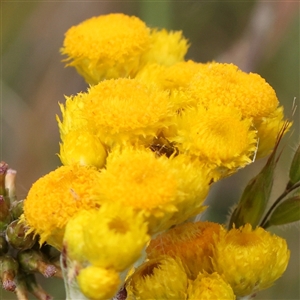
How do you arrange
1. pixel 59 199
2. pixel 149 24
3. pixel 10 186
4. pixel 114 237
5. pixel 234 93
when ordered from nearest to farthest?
pixel 114 237 → pixel 59 199 → pixel 234 93 → pixel 10 186 → pixel 149 24

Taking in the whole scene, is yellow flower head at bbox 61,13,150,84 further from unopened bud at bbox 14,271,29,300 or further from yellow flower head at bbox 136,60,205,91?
unopened bud at bbox 14,271,29,300

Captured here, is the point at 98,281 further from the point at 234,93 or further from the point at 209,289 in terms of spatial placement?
the point at 234,93

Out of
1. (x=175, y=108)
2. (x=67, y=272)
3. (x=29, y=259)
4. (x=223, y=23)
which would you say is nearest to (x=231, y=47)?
(x=223, y=23)

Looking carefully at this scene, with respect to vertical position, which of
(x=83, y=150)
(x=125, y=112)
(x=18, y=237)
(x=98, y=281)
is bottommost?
(x=18, y=237)

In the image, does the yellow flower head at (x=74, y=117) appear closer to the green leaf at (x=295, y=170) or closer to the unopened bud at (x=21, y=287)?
the unopened bud at (x=21, y=287)

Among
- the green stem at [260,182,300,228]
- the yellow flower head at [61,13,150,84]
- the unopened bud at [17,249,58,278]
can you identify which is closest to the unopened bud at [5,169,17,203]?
the unopened bud at [17,249,58,278]

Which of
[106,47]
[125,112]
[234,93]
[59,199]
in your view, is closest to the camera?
[59,199]

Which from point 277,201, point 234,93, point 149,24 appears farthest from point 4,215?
point 149,24
